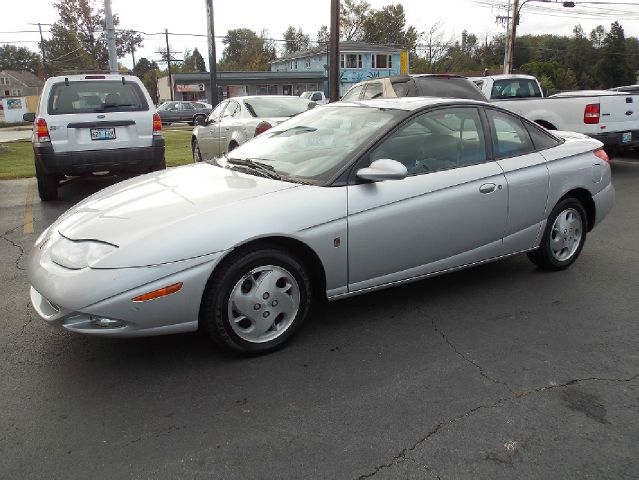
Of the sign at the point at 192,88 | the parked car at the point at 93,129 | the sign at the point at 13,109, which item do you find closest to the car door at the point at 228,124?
the parked car at the point at 93,129

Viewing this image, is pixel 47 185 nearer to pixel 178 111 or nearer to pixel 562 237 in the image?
pixel 562 237

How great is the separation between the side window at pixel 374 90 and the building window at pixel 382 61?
50.1 m

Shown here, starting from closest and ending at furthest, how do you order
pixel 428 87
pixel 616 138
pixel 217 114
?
1. pixel 428 87
2. pixel 616 138
3. pixel 217 114

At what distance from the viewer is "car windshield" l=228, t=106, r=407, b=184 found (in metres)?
3.71

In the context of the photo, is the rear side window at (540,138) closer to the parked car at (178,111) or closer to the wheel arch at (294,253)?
the wheel arch at (294,253)

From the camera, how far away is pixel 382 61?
58.7 m

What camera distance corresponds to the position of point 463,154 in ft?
13.5

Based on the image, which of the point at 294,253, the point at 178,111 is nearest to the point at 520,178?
the point at 294,253

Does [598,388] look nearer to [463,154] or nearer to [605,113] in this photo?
[463,154]

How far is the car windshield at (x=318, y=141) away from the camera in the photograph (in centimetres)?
371

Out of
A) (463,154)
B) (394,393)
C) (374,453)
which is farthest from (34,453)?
(463,154)

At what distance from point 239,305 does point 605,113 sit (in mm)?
8954

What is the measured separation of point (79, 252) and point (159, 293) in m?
0.55

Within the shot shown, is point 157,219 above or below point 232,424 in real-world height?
above
